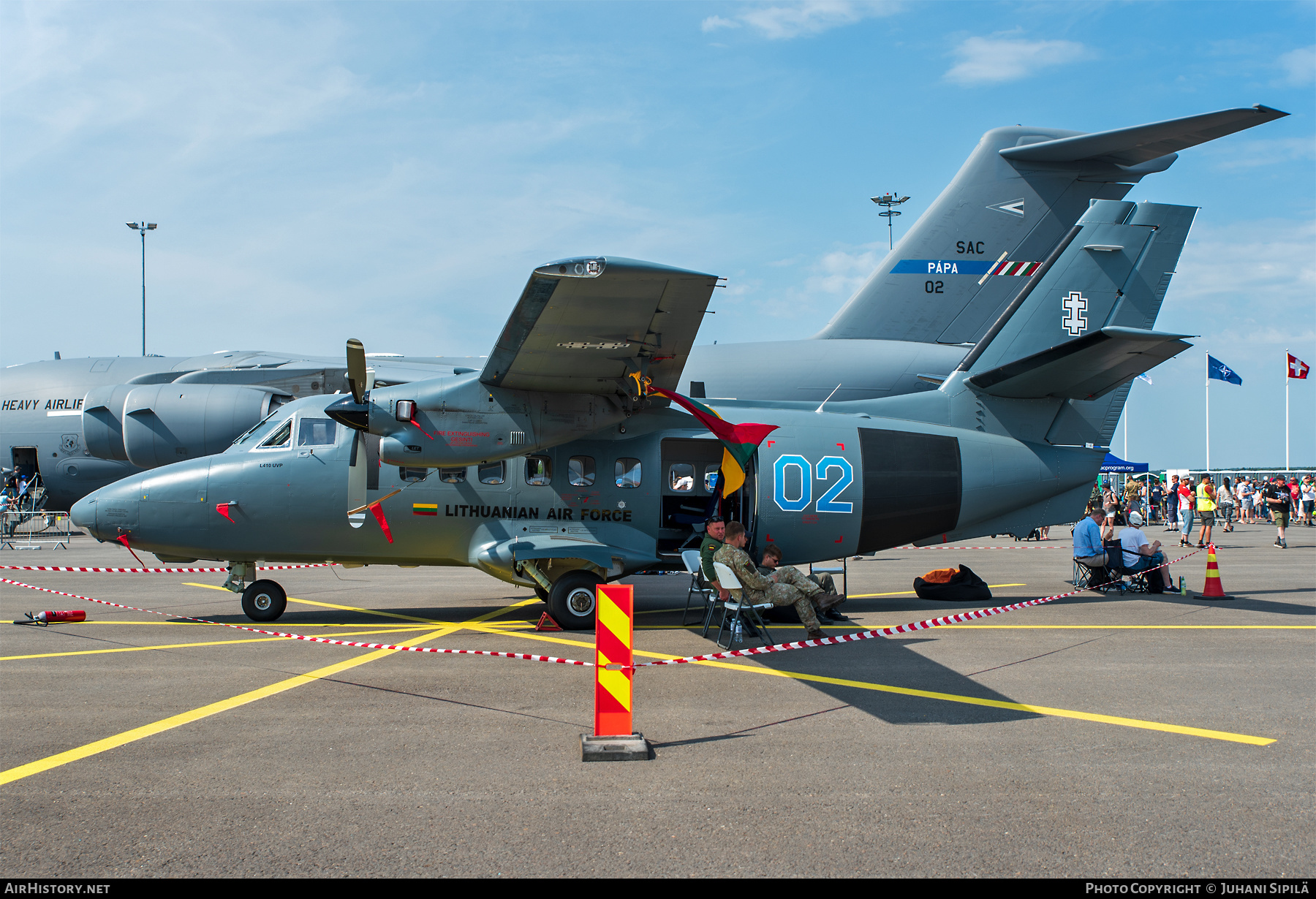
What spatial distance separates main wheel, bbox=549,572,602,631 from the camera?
11.1m

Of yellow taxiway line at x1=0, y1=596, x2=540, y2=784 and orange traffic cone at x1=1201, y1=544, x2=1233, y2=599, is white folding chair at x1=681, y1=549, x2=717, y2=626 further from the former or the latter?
orange traffic cone at x1=1201, y1=544, x2=1233, y2=599

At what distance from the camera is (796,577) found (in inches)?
394

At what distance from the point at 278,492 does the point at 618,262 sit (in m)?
5.94

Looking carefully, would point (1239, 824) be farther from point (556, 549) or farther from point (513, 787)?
point (556, 549)

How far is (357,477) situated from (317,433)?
3.08 ft

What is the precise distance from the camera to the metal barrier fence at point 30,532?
25277mm

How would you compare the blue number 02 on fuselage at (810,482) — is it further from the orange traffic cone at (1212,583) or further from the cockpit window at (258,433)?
the cockpit window at (258,433)

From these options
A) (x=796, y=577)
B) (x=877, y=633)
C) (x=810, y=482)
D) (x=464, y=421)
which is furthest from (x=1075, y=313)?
(x=464, y=421)

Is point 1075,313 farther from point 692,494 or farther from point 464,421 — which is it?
point 464,421

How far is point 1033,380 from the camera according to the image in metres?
12.7

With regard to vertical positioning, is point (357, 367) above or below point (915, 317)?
below

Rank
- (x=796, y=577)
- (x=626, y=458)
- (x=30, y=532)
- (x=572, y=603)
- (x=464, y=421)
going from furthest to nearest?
(x=30, y=532) → (x=626, y=458) → (x=572, y=603) → (x=464, y=421) → (x=796, y=577)

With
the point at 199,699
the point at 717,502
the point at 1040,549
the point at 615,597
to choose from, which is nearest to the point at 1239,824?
the point at 615,597

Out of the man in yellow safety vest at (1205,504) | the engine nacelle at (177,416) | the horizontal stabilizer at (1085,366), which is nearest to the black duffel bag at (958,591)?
the horizontal stabilizer at (1085,366)
